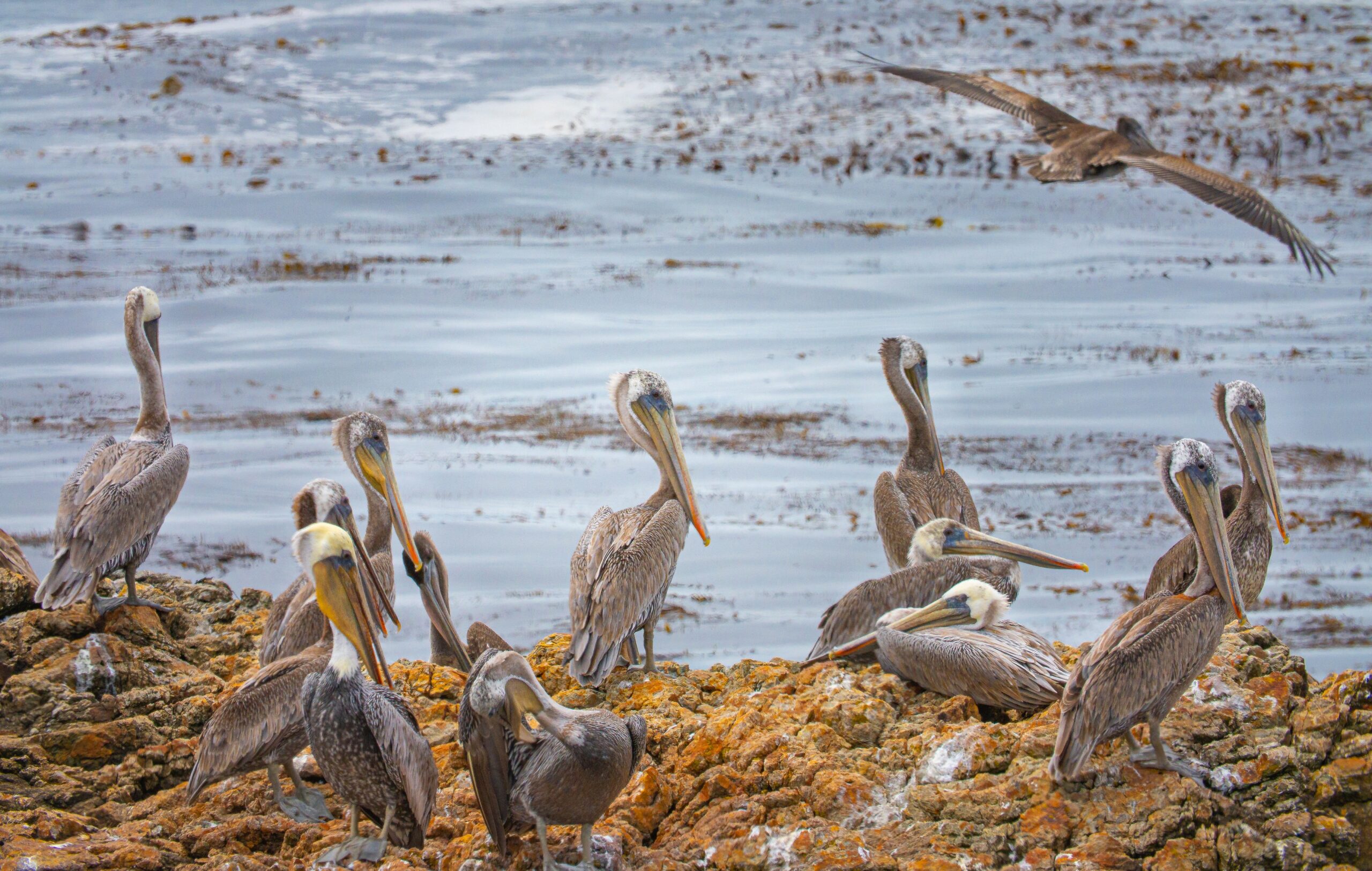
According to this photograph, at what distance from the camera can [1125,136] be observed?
356 inches

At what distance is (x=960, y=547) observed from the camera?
619 centimetres

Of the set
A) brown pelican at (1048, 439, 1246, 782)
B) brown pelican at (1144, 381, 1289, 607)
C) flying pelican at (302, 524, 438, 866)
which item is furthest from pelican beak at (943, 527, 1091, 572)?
flying pelican at (302, 524, 438, 866)

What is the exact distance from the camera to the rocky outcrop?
159 inches

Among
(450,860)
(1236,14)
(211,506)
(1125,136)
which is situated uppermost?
(1236,14)

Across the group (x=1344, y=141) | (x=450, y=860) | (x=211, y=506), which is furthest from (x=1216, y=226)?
(x=450, y=860)

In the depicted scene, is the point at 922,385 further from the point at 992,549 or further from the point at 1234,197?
the point at 1234,197

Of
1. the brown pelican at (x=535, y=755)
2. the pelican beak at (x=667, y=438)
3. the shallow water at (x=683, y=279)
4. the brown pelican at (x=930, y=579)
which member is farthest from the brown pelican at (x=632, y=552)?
the shallow water at (x=683, y=279)

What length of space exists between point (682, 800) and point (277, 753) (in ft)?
4.85

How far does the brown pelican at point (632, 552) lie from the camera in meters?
5.38

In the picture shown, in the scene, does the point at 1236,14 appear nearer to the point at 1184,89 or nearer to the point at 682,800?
the point at 1184,89

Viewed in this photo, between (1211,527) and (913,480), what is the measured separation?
2.82m

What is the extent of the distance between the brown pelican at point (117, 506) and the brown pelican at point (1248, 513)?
4.75m

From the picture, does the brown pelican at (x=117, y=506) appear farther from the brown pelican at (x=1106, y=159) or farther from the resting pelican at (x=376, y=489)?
the brown pelican at (x=1106, y=159)

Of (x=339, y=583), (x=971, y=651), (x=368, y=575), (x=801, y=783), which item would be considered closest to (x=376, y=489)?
(x=368, y=575)
